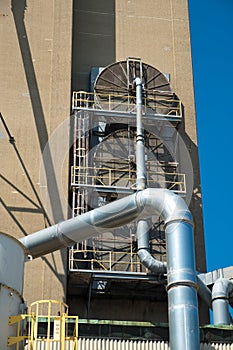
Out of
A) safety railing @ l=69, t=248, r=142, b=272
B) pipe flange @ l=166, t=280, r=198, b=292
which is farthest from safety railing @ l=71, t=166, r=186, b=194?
pipe flange @ l=166, t=280, r=198, b=292

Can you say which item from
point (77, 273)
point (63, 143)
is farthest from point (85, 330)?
point (63, 143)

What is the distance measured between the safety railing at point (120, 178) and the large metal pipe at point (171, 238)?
4.57 meters

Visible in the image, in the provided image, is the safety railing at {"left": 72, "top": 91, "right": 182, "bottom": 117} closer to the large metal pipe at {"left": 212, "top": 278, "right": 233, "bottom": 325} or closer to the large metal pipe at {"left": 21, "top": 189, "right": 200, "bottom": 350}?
the large metal pipe at {"left": 21, "top": 189, "right": 200, "bottom": 350}

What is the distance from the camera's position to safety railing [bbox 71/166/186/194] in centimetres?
2481

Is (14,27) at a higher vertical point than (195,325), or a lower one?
higher

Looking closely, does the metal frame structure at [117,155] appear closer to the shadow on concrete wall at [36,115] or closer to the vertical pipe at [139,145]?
the vertical pipe at [139,145]

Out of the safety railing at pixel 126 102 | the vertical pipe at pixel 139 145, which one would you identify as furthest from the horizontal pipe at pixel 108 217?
the safety railing at pixel 126 102

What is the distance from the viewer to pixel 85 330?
1783cm

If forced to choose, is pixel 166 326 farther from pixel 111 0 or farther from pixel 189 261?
pixel 111 0

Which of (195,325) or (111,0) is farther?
(111,0)

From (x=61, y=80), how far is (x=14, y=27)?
3.51 m

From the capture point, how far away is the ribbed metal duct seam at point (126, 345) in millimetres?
17656

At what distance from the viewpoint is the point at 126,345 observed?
17797 mm

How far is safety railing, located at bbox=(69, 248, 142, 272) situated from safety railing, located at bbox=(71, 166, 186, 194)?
2.53 meters
